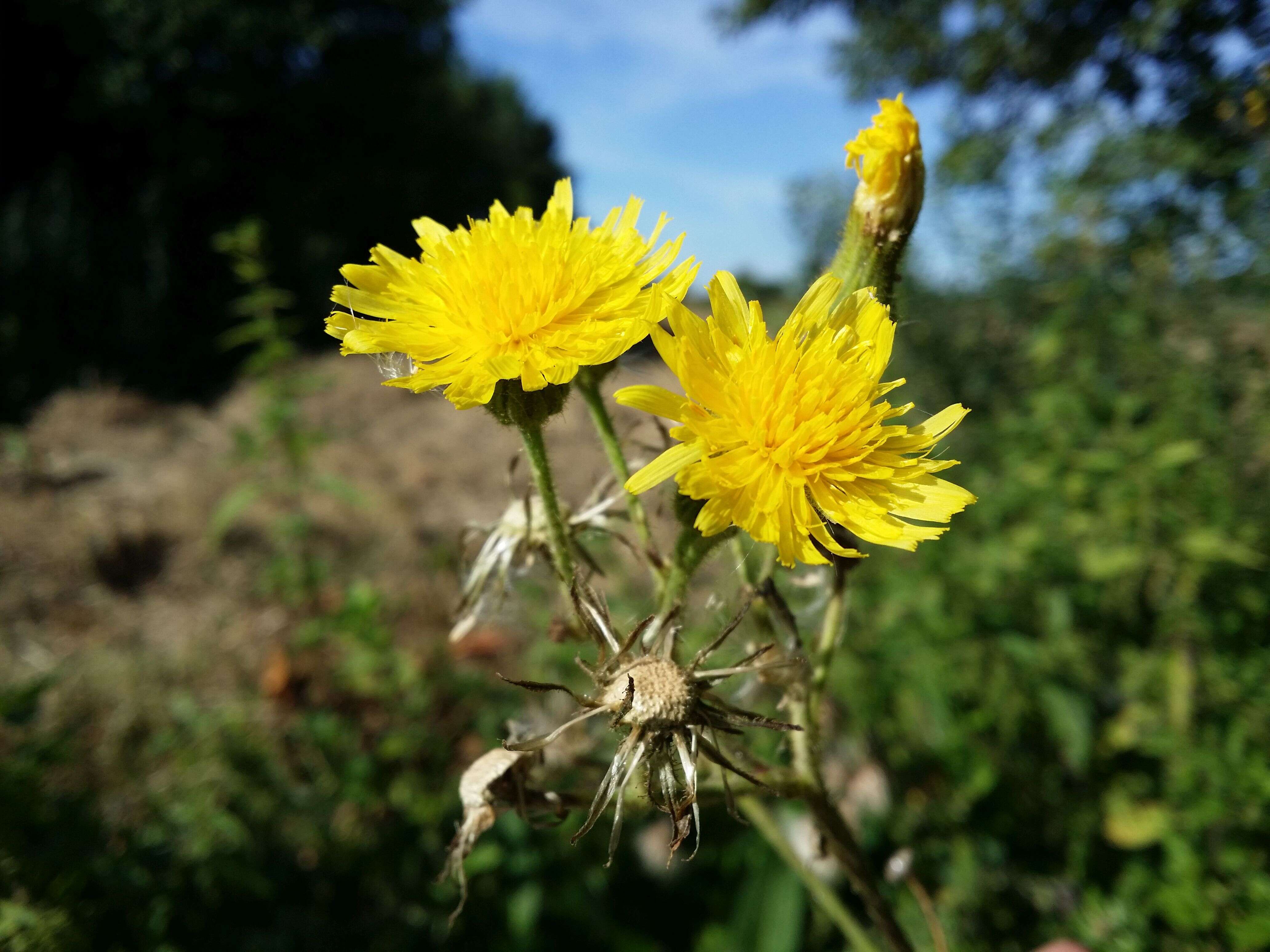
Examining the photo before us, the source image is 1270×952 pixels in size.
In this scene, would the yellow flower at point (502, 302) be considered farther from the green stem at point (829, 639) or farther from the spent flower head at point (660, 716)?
the green stem at point (829, 639)

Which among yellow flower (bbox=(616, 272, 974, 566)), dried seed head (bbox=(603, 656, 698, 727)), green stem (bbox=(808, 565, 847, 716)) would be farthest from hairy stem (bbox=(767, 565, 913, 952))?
dried seed head (bbox=(603, 656, 698, 727))

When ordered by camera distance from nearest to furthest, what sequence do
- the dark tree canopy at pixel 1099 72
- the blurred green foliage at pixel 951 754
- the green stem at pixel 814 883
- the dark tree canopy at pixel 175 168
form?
the green stem at pixel 814 883, the blurred green foliage at pixel 951 754, the dark tree canopy at pixel 1099 72, the dark tree canopy at pixel 175 168

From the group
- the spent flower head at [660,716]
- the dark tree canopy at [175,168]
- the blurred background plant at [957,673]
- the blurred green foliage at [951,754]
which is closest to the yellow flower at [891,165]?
the blurred background plant at [957,673]

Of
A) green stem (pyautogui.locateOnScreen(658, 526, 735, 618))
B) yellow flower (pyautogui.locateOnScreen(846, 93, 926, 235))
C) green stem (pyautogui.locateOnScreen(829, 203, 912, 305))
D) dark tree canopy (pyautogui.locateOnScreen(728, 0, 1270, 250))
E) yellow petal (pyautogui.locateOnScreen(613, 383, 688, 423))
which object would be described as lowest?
green stem (pyautogui.locateOnScreen(658, 526, 735, 618))

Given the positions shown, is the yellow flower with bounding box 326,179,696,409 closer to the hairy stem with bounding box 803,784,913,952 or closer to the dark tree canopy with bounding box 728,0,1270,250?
the hairy stem with bounding box 803,784,913,952

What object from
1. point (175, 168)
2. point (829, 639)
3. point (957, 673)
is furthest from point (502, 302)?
point (175, 168)
